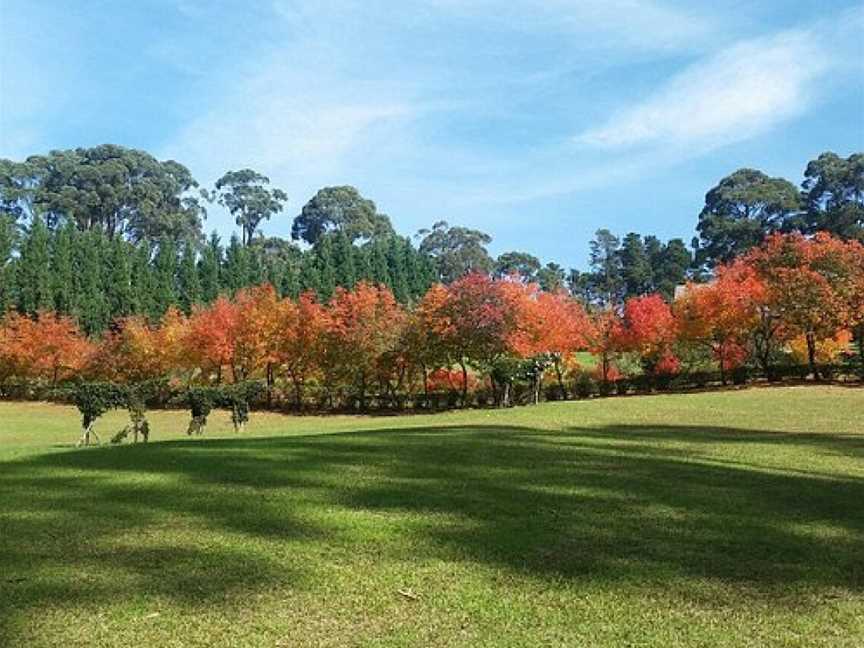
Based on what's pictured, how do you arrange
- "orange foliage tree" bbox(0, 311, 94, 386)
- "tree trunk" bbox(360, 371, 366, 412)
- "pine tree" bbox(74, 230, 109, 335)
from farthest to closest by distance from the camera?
1. "pine tree" bbox(74, 230, 109, 335)
2. "orange foliage tree" bbox(0, 311, 94, 386)
3. "tree trunk" bbox(360, 371, 366, 412)

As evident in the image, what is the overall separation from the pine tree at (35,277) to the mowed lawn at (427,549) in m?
57.7

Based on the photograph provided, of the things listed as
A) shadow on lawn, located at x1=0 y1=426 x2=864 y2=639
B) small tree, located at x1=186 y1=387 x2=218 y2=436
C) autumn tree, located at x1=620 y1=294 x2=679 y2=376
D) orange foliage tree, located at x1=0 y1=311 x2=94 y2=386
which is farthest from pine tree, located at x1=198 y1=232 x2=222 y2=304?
shadow on lawn, located at x1=0 y1=426 x2=864 y2=639

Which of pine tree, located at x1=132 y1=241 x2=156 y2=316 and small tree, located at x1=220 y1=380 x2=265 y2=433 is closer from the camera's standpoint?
small tree, located at x1=220 y1=380 x2=265 y2=433

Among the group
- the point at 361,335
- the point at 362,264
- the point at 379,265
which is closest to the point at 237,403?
the point at 361,335

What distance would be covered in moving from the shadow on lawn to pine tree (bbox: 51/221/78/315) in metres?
57.9

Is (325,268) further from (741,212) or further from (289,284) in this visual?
(741,212)

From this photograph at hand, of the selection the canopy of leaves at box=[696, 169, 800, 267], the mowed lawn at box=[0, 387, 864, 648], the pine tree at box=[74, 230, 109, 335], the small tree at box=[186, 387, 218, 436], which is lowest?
the mowed lawn at box=[0, 387, 864, 648]

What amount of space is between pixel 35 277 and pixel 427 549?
6686 cm

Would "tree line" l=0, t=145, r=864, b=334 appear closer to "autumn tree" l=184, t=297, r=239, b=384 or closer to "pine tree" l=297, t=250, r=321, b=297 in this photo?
"pine tree" l=297, t=250, r=321, b=297

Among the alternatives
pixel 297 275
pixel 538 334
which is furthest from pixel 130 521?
pixel 297 275

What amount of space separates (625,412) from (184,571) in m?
23.6

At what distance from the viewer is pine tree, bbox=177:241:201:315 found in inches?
2869

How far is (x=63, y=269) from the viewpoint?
6806cm

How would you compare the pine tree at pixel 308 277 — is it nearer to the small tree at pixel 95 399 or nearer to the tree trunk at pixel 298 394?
the tree trunk at pixel 298 394
